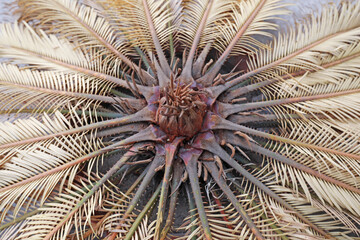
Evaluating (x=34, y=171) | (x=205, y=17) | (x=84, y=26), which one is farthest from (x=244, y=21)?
(x=34, y=171)

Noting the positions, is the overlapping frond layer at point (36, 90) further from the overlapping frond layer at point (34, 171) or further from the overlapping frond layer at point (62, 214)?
the overlapping frond layer at point (62, 214)

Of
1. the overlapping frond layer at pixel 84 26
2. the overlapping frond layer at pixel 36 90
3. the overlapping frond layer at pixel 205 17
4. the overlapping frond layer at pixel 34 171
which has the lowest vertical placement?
the overlapping frond layer at pixel 34 171

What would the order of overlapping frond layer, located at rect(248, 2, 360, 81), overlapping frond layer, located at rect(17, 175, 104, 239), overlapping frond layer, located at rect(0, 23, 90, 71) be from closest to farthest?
overlapping frond layer, located at rect(17, 175, 104, 239), overlapping frond layer, located at rect(248, 2, 360, 81), overlapping frond layer, located at rect(0, 23, 90, 71)

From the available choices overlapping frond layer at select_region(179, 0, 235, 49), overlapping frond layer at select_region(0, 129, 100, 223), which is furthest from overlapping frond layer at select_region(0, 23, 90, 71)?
overlapping frond layer at select_region(179, 0, 235, 49)

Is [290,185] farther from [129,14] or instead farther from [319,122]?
[129,14]

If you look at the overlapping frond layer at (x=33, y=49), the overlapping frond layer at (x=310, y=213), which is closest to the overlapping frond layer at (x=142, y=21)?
the overlapping frond layer at (x=33, y=49)

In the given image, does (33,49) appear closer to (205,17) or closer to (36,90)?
(36,90)

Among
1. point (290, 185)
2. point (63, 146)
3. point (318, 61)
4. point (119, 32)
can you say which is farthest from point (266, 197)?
point (119, 32)

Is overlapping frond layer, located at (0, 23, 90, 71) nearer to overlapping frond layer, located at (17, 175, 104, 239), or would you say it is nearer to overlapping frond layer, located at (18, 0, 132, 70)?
overlapping frond layer, located at (18, 0, 132, 70)
